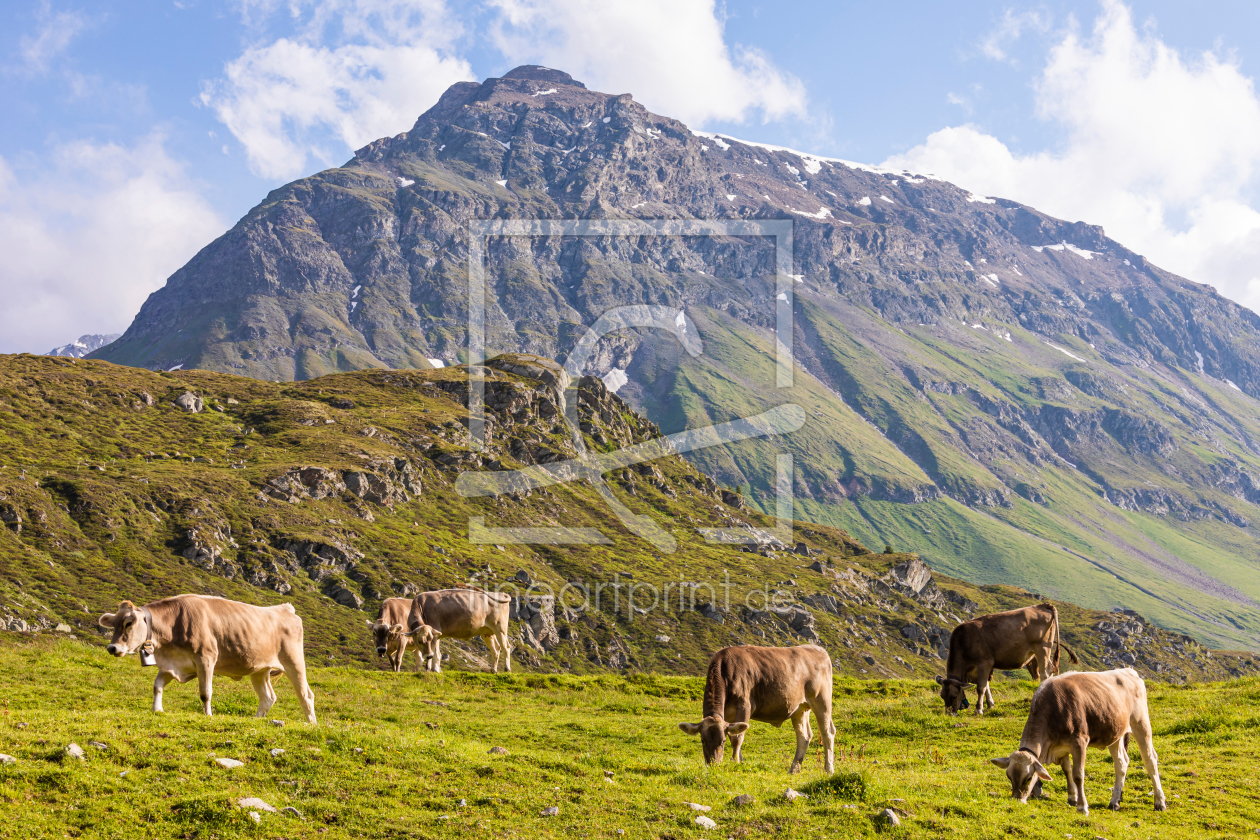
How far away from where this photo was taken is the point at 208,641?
20141mm

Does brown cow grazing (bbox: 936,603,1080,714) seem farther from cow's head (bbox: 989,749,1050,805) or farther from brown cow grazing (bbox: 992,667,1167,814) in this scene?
cow's head (bbox: 989,749,1050,805)

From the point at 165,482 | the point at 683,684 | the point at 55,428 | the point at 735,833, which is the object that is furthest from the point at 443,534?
the point at 735,833

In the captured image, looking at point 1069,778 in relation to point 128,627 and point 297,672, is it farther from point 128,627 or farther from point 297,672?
point 128,627

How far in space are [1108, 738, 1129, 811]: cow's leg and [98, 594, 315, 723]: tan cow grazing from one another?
61.2 feet

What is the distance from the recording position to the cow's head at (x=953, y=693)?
2833cm

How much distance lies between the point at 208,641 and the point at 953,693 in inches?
916

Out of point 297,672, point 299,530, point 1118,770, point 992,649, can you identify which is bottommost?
point 1118,770

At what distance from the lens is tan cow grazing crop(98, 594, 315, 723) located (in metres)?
19.2

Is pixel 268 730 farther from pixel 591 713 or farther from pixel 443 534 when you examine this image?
pixel 443 534

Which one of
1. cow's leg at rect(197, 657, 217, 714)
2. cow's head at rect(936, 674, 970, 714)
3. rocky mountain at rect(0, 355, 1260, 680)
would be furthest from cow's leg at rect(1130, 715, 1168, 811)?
rocky mountain at rect(0, 355, 1260, 680)

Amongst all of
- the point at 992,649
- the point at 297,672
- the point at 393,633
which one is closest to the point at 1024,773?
the point at 992,649

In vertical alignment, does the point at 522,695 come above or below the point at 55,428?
below

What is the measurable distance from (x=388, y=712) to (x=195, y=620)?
28.1 feet

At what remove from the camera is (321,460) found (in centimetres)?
15762
